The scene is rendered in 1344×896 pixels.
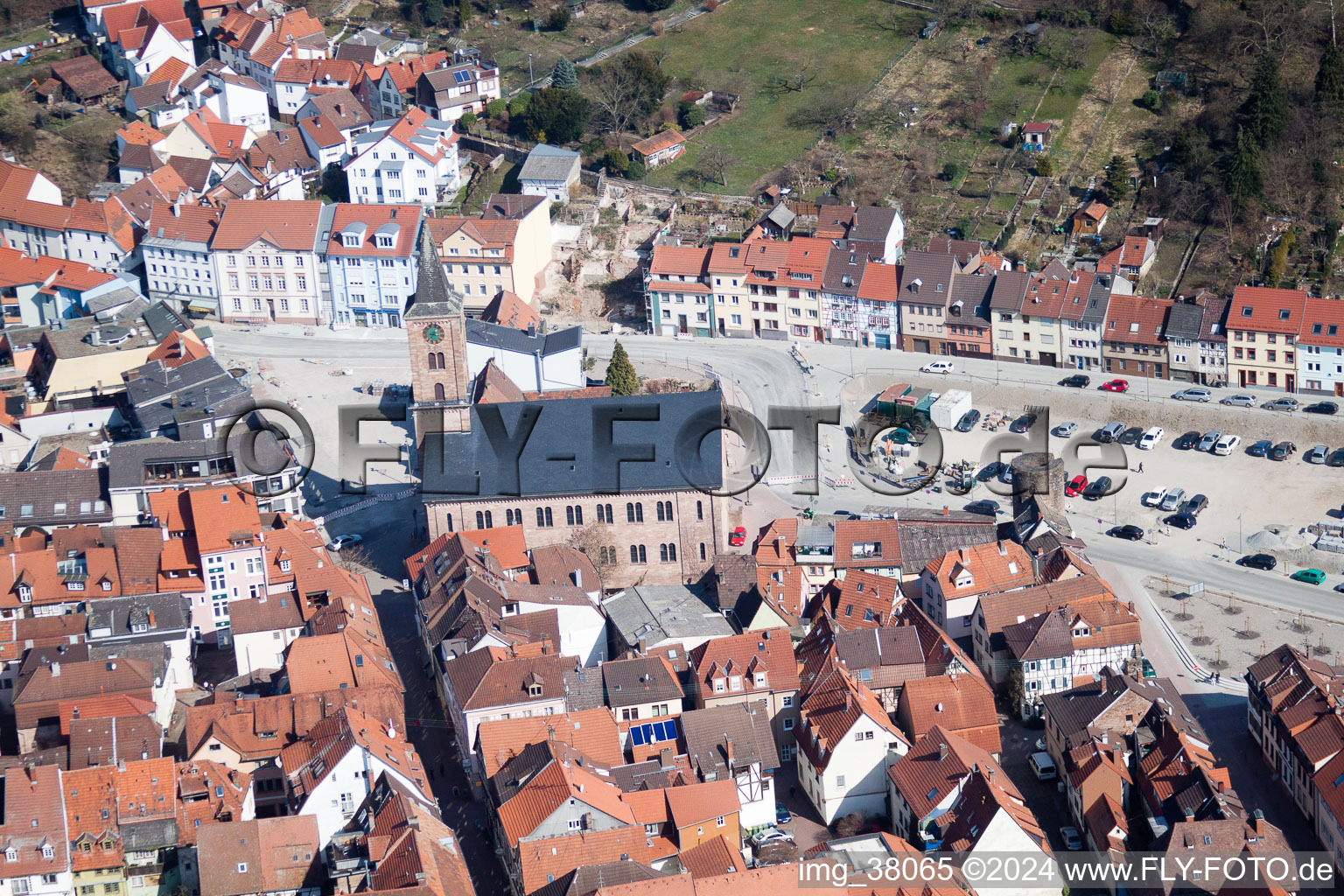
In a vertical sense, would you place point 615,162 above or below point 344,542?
above

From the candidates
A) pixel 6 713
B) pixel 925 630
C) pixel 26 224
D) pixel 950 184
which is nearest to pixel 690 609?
pixel 925 630

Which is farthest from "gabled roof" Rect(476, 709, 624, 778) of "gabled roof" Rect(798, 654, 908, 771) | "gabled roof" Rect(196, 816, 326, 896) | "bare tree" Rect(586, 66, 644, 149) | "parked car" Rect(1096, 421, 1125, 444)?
"bare tree" Rect(586, 66, 644, 149)

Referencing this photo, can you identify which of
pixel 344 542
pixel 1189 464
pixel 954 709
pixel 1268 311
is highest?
pixel 1268 311

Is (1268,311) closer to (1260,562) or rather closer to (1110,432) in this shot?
(1110,432)

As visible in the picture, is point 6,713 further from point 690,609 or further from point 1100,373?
point 1100,373

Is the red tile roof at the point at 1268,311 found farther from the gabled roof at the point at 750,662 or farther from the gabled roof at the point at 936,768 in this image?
the gabled roof at the point at 936,768

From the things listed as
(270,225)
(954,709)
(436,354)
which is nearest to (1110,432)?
(954,709)

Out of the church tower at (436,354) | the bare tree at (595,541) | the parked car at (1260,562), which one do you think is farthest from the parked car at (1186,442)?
the church tower at (436,354)
